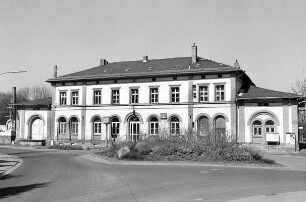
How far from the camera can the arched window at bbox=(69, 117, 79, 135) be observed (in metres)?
40.8

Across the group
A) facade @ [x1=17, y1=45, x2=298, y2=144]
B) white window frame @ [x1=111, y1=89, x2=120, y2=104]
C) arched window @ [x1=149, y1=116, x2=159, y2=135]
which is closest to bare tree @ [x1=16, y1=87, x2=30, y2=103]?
facade @ [x1=17, y1=45, x2=298, y2=144]

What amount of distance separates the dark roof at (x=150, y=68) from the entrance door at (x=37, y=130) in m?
5.60

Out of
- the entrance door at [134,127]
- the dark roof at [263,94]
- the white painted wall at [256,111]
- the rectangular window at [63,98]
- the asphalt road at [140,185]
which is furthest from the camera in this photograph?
the rectangular window at [63,98]

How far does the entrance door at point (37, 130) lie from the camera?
42.8 metres

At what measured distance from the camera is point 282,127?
3247 cm

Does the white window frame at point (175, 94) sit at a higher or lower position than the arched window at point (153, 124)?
higher

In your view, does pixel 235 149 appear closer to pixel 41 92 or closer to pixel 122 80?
pixel 122 80

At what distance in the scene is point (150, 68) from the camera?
39.5 m

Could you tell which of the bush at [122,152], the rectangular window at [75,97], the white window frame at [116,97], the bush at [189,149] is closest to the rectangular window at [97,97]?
the white window frame at [116,97]

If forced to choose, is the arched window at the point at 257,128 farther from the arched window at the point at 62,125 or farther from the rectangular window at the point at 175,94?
the arched window at the point at 62,125

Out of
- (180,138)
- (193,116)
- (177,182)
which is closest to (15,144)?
(193,116)

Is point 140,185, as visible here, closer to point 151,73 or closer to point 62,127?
point 151,73

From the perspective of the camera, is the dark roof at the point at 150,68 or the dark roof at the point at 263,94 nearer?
the dark roof at the point at 263,94

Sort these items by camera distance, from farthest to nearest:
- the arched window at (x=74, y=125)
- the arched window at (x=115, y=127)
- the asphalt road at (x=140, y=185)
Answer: the arched window at (x=74, y=125), the arched window at (x=115, y=127), the asphalt road at (x=140, y=185)
